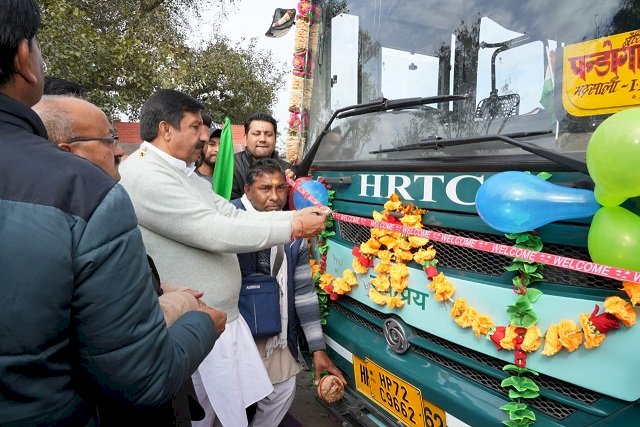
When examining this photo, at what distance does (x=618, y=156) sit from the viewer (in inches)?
43.0

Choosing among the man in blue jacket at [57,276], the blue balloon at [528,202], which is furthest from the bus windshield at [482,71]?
the man in blue jacket at [57,276]

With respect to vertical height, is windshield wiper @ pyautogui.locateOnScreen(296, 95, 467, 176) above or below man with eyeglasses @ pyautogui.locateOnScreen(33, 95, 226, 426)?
above

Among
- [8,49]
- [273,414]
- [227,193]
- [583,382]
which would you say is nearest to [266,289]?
[273,414]

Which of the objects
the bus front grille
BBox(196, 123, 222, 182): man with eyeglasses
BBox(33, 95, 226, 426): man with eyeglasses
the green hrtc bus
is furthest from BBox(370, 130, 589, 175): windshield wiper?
BBox(196, 123, 222, 182): man with eyeglasses

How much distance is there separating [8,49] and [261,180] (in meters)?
1.74

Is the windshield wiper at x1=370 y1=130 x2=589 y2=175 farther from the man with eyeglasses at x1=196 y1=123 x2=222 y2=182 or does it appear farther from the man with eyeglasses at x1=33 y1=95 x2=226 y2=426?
the man with eyeglasses at x1=196 y1=123 x2=222 y2=182

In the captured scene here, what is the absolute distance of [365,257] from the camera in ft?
7.28

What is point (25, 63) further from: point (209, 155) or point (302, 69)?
point (209, 155)

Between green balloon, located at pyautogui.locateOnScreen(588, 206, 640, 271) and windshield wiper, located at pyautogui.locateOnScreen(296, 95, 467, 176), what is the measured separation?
831mm

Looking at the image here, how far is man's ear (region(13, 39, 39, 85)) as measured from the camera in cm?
92

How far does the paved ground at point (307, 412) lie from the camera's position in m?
3.13

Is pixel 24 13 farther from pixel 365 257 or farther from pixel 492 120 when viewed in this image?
pixel 365 257

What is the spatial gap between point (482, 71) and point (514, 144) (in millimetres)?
437

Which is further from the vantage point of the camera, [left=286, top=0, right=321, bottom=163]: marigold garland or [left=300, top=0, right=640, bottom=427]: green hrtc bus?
[left=286, top=0, right=321, bottom=163]: marigold garland
